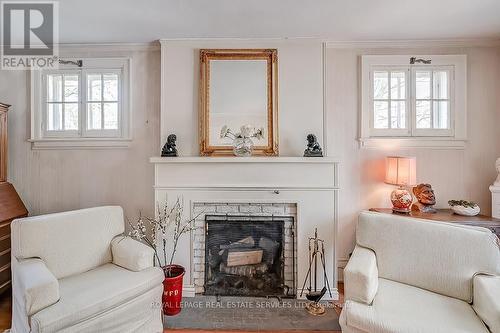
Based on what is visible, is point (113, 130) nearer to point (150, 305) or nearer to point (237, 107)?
point (237, 107)

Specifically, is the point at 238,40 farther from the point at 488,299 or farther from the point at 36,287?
the point at 488,299

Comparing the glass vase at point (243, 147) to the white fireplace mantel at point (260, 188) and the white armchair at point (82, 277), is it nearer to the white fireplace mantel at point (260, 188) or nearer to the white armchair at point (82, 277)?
the white fireplace mantel at point (260, 188)

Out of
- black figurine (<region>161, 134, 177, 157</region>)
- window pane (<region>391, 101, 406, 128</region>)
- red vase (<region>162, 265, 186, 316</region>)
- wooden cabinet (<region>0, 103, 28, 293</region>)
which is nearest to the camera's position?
red vase (<region>162, 265, 186, 316</region>)

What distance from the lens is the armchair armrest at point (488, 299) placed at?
133 cm

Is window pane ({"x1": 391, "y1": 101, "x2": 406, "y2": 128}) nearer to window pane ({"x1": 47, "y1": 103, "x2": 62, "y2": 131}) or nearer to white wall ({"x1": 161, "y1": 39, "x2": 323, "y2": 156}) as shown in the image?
white wall ({"x1": 161, "y1": 39, "x2": 323, "y2": 156})

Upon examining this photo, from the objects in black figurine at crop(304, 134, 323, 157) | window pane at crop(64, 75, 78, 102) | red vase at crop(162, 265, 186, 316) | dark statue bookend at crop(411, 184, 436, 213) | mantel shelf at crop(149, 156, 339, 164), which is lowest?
red vase at crop(162, 265, 186, 316)

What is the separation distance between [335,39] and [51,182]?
10.7 ft

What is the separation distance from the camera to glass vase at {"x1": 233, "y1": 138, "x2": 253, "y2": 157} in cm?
237

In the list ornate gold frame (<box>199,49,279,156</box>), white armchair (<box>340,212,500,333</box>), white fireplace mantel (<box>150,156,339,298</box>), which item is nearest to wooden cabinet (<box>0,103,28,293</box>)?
white fireplace mantel (<box>150,156,339,298</box>)

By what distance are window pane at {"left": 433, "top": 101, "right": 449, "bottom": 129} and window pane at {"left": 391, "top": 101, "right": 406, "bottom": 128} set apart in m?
0.31

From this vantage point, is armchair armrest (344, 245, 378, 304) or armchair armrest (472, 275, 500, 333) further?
armchair armrest (344, 245, 378, 304)

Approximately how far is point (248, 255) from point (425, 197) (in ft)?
5.78

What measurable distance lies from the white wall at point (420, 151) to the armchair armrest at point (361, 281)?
2.92 ft

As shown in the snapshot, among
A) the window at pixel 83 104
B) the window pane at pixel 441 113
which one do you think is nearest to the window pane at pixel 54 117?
the window at pixel 83 104
